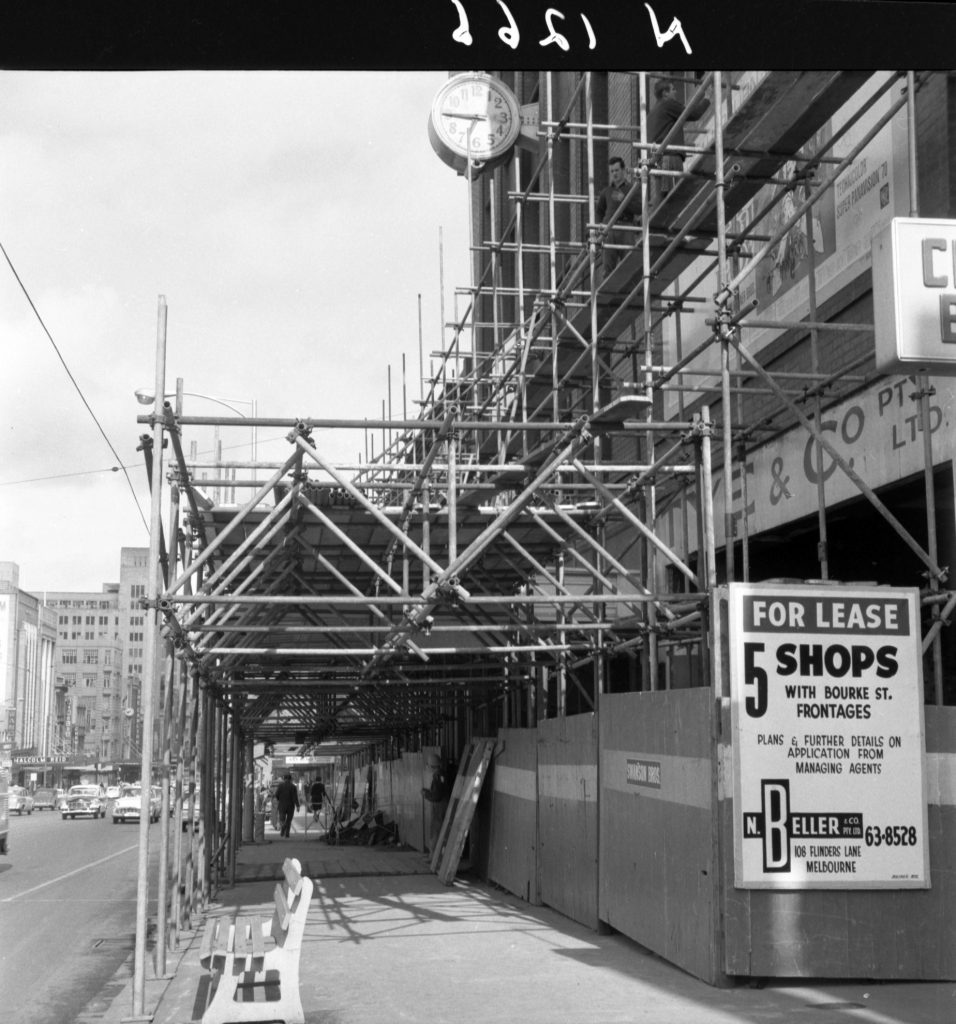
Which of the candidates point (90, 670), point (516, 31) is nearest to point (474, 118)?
point (516, 31)

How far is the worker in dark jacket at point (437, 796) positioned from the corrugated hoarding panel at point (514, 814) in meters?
2.97

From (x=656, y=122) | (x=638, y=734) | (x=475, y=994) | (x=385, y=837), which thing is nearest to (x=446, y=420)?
(x=638, y=734)

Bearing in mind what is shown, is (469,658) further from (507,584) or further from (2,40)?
(2,40)

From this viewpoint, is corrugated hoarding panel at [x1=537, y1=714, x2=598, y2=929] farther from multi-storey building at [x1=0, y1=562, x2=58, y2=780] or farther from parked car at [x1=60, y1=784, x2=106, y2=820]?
multi-storey building at [x1=0, y1=562, x2=58, y2=780]

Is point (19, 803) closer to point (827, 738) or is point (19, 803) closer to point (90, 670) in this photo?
point (827, 738)

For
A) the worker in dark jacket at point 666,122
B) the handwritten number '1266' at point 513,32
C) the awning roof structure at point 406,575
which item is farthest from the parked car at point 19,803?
the handwritten number '1266' at point 513,32

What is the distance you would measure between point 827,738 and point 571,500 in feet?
20.9

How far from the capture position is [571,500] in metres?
15.6

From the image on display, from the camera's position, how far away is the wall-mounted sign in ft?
27.5

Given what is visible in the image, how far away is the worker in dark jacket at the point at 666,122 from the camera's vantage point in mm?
14136

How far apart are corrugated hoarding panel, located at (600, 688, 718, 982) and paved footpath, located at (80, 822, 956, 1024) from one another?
304 mm

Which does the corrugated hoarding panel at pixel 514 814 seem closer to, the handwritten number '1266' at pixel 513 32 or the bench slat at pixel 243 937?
the bench slat at pixel 243 937

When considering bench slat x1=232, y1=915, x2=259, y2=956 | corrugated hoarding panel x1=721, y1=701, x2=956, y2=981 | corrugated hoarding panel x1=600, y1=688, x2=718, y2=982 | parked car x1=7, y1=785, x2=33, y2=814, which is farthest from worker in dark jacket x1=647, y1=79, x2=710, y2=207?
parked car x1=7, y1=785, x2=33, y2=814

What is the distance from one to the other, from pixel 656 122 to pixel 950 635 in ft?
23.2
